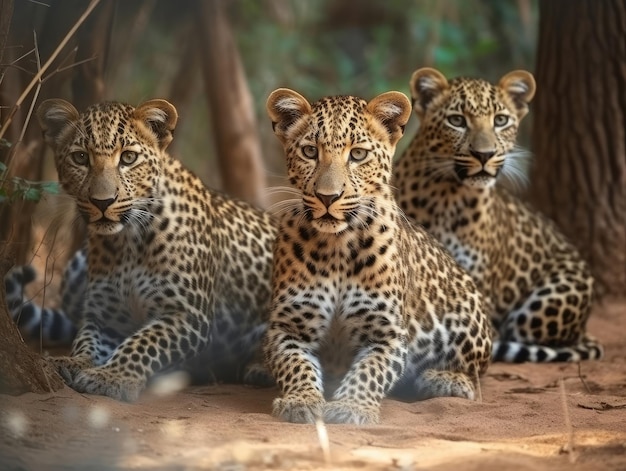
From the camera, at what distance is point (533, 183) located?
11.6 m

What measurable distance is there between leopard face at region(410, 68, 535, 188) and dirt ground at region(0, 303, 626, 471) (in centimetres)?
216

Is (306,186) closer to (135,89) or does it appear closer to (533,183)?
(533,183)

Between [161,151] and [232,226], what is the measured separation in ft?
3.86

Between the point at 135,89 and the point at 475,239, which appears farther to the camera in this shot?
the point at 135,89

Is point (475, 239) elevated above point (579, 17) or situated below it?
below

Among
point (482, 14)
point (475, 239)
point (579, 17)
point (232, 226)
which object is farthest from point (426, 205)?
point (482, 14)

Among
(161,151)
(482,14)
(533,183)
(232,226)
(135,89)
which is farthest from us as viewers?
(482,14)

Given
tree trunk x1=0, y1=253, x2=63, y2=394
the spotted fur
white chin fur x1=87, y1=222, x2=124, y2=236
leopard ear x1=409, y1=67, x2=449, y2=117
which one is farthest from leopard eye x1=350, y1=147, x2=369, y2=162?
the spotted fur

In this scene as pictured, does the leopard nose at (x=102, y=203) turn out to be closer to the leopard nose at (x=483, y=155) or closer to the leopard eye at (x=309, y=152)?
the leopard eye at (x=309, y=152)

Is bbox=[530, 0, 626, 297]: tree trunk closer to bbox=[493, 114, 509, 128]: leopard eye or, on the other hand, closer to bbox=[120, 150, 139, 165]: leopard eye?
bbox=[493, 114, 509, 128]: leopard eye

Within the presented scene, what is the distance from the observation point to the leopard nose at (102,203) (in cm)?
732

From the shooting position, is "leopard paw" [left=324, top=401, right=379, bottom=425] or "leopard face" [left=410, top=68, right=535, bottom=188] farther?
"leopard face" [left=410, top=68, right=535, bottom=188]

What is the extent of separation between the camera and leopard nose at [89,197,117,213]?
7316mm

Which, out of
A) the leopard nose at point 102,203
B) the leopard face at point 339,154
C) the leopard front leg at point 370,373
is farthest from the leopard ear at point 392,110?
the leopard nose at point 102,203
